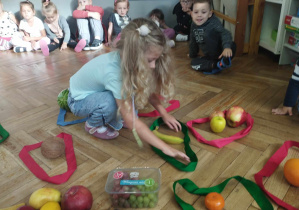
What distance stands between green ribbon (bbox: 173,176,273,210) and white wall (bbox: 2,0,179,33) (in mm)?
2984

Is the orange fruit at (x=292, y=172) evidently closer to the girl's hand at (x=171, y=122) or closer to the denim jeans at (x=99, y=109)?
the girl's hand at (x=171, y=122)

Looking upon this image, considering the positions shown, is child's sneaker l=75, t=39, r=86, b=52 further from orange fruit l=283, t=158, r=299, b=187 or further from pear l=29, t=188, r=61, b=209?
orange fruit l=283, t=158, r=299, b=187

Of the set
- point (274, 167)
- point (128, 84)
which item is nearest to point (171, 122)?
point (128, 84)

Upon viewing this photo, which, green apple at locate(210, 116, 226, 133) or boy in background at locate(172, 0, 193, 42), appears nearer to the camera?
green apple at locate(210, 116, 226, 133)

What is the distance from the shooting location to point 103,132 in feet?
4.00

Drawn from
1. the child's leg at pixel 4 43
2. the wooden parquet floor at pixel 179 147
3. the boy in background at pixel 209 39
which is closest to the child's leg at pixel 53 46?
the child's leg at pixel 4 43

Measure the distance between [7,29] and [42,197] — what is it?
284 centimetres

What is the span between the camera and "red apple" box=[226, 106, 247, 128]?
1232 mm

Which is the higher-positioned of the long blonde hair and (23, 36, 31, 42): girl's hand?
the long blonde hair

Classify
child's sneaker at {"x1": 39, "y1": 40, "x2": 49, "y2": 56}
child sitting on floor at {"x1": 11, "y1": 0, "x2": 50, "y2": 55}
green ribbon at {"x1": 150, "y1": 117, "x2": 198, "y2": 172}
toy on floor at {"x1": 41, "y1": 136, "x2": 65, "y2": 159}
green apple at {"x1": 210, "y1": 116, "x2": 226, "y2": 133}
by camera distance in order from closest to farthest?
green ribbon at {"x1": 150, "y1": 117, "x2": 198, "y2": 172}, toy on floor at {"x1": 41, "y1": 136, "x2": 65, "y2": 159}, green apple at {"x1": 210, "y1": 116, "x2": 226, "y2": 133}, child's sneaker at {"x1": 39, "y1": 40, "x2": 49, "y2": 56}, child sitting on floor at {"x1": 11, "y1": 0, "x2": 50, "y2": 55}

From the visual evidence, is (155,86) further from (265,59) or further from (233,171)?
(265,59)

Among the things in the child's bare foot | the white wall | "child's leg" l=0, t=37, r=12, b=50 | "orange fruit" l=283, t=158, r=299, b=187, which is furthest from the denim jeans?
the white wall

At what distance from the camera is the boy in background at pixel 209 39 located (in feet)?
6.43

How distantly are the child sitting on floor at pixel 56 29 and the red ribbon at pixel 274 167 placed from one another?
A: 7.88 ft
